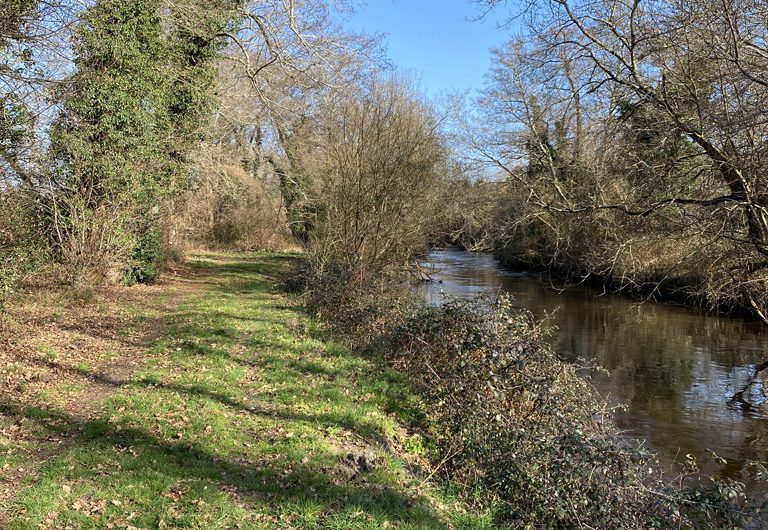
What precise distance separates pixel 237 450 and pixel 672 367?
→ 36.3 feet

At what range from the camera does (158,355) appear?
342 inches

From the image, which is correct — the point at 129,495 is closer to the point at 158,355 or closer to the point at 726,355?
the point at 158,355

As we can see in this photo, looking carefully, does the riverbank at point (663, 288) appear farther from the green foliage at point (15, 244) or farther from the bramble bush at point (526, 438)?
the green foliage at point (15, 244)

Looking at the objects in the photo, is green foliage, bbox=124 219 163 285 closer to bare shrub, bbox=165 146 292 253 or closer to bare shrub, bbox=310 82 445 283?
bare shrub, bbox=310 82 445 283

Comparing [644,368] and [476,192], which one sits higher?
[476,192]

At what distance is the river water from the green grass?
2.82 m

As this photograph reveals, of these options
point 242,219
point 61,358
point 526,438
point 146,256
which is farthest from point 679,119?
point 242,219

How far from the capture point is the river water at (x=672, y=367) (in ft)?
28.7

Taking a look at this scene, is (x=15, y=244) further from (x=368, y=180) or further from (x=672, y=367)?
(x=672, y=367)

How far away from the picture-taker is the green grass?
4.37m

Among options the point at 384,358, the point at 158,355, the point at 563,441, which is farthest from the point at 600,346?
the point at 158,355

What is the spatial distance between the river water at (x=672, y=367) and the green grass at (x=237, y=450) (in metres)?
2.82

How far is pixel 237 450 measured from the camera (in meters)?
5.46

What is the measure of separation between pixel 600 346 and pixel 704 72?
8.20 metres
